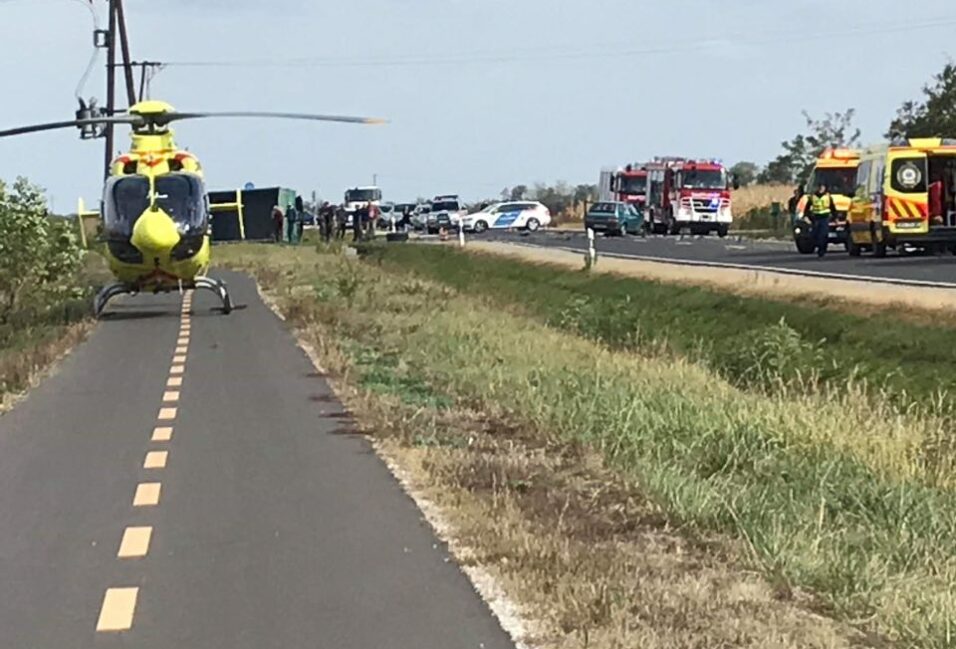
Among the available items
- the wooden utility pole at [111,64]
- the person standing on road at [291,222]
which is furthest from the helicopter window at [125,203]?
the person standing on road at [291,222]

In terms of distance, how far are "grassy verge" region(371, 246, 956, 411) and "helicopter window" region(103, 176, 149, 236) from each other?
800 centimetres

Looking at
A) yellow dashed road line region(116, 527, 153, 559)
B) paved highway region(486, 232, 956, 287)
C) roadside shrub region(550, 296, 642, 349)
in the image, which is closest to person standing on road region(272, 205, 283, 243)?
paved highway region(486, 232, 956, 287)

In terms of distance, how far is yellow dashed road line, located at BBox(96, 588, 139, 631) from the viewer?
8.24 metres

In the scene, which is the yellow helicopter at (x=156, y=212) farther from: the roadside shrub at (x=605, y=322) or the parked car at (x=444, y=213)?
the parked car at (x=444, y=213)

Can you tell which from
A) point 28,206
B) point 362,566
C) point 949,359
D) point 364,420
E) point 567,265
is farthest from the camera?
point 567,265

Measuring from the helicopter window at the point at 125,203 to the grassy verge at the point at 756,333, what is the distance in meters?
8.00

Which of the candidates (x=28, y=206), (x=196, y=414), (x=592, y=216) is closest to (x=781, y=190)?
(x=592, y=216)

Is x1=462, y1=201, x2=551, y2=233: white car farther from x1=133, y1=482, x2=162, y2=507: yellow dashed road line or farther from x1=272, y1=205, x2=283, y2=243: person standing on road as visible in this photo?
x1=133, y1=482, x2=162, y2=507: yellow dashed road line

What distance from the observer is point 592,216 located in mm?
77375

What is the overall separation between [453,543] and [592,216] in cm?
6788

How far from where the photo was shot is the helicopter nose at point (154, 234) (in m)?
30.3

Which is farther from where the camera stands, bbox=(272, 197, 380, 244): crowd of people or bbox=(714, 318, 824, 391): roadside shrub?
bbox=(272, 197, 380, 244): crowd of people

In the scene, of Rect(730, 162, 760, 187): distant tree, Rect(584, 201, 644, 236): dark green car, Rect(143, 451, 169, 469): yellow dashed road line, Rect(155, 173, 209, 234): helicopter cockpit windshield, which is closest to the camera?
Rect(143, 451, 169, 469): yellow dashed road line

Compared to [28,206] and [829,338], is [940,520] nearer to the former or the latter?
[829,338]
